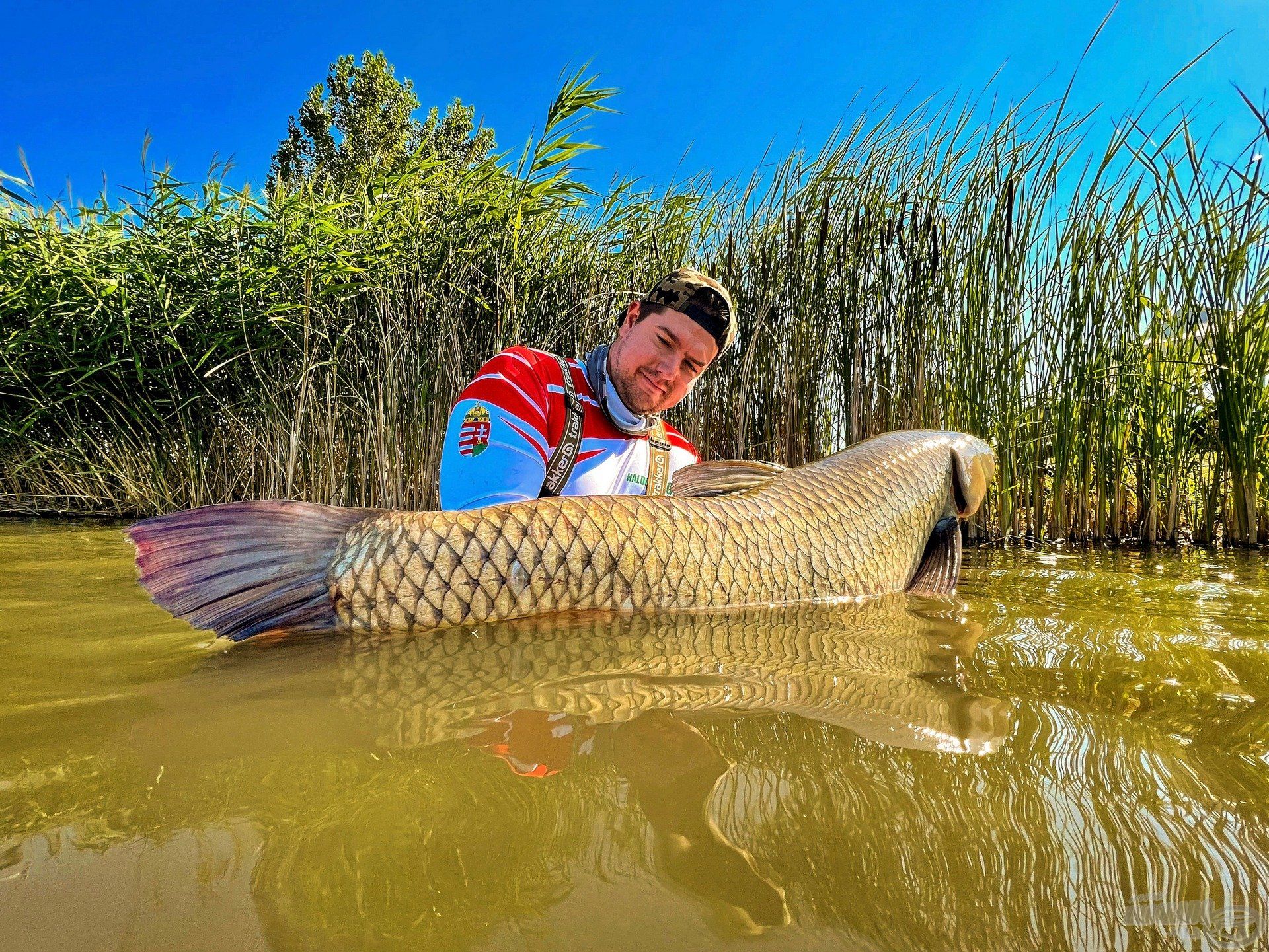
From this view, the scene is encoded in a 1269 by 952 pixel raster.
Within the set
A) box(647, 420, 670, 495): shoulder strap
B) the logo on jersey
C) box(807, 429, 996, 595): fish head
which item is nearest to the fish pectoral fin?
box(807, 429, 996, 595): fish head

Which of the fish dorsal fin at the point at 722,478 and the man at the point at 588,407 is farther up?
the man at the point at 588,407

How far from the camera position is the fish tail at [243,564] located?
1.62 meters

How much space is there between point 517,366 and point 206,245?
13.8 feet

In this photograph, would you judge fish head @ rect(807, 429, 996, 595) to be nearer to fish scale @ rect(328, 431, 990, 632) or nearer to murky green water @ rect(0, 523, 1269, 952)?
fish scale @ rect(328, 431, 990, 632)

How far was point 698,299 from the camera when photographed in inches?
109

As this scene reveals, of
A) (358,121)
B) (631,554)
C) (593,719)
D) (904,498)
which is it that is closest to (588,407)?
(631,554)

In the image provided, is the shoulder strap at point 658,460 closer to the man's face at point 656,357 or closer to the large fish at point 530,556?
the man's face at point 656,357

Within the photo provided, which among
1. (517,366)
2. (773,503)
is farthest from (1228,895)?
(517,366)

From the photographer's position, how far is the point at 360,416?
4.83 meters

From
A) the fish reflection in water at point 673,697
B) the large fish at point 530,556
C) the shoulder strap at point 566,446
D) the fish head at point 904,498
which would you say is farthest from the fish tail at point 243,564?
the fish head at point 904,498

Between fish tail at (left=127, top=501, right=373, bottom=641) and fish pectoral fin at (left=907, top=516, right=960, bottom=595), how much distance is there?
2044 mm

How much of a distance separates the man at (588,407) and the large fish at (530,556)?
1.45 feet

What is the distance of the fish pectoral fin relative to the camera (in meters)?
2.70

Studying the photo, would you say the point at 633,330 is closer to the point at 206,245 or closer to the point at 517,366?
the point at 517,366
